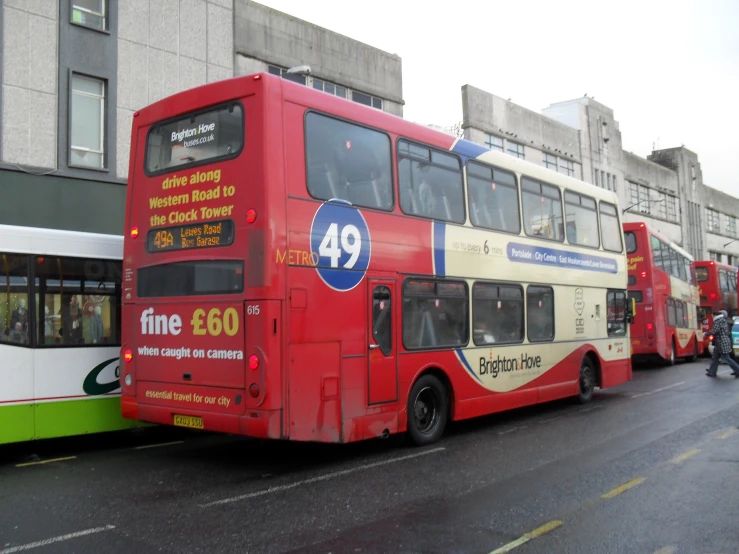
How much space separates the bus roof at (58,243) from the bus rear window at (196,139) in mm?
1417

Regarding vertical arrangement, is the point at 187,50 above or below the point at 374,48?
below

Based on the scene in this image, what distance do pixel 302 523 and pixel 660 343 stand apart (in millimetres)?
18774

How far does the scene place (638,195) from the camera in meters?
50.8

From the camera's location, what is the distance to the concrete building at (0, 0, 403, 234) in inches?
643

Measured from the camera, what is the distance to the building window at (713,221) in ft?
209

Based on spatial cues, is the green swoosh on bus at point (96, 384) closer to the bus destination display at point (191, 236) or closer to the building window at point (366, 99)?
the bus destination display at point (191, 236)

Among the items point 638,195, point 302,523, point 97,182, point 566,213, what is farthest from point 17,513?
point 638,195

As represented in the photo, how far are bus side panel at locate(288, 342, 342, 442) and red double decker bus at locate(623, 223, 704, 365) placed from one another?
15775mm

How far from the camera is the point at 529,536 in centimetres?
562

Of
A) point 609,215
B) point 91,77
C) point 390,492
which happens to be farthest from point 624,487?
point 91,77

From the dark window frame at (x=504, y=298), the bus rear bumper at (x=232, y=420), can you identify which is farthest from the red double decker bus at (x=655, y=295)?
the bus rear bumper at (x=232, y=420)

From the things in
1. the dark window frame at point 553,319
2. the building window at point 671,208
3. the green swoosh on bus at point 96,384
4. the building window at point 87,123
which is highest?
the building window at point 671,208

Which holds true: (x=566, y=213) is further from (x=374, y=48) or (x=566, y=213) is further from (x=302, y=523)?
(x=374, y=48)

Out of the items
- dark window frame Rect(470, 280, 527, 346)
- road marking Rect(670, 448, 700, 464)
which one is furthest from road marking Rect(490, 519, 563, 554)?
dark window frame Rect(470, 280, 527, 346)
